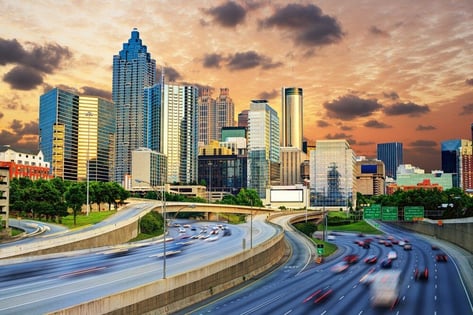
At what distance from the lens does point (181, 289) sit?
58188 mm

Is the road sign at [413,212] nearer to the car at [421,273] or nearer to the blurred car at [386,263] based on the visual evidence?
the blurred car at [386,263]

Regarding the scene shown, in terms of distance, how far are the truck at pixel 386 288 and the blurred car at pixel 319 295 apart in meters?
5.35

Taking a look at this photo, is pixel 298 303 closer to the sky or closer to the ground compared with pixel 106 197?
closer to the ground

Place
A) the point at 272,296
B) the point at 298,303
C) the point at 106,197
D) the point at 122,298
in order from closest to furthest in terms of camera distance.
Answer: the point at 122,298 < the point at 298,303 < the point at 272,296 < the point at 106,197

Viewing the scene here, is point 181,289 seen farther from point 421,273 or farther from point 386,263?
point 386,263

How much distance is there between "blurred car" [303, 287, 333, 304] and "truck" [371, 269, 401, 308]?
5.35 m

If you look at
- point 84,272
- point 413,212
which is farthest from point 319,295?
point 413,212

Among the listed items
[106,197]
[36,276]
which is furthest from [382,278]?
[106,197]

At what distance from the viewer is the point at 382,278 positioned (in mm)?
84125

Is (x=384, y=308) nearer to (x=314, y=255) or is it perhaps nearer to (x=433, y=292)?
(x=433, y=292)

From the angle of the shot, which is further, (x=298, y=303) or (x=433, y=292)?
(x=433, y=292)

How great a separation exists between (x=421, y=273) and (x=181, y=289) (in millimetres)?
45935

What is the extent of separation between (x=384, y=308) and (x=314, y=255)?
53.6m

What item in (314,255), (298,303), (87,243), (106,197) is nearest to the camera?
(298,303)
